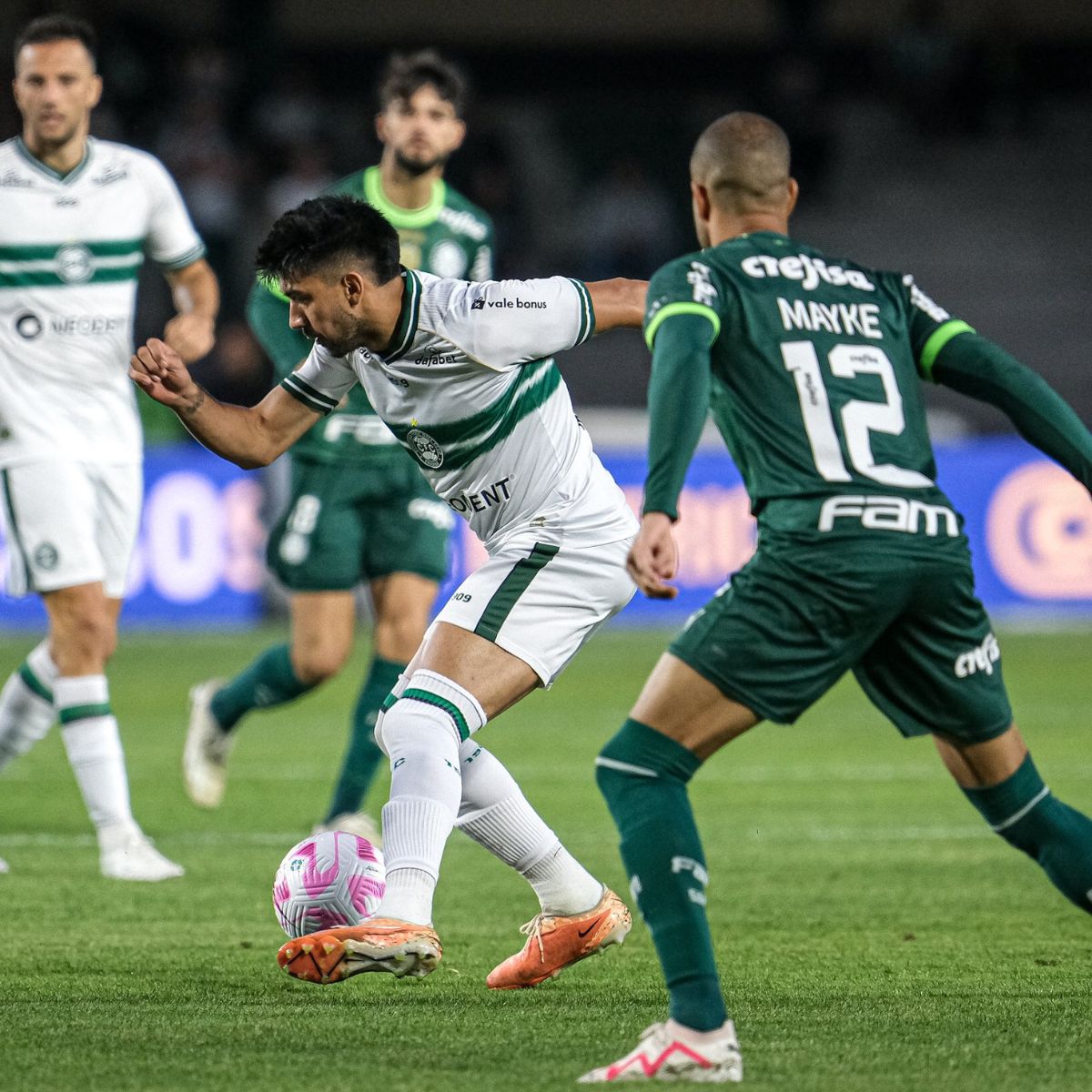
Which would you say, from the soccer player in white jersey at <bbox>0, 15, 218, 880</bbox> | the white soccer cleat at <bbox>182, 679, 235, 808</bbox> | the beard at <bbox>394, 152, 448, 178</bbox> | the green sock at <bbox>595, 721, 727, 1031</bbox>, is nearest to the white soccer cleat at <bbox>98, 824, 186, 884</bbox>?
the soccer player in white jersey at <bbox>0, 15, 218, 880</bbox>

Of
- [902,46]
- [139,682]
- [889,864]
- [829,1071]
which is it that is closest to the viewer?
[829,1071]

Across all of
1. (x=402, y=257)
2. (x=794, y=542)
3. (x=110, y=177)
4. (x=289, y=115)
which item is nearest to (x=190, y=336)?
(x=110, y=177)

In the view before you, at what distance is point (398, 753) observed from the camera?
448 cm

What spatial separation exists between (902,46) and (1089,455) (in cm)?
2016

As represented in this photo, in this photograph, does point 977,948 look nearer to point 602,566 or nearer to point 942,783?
point 602,566

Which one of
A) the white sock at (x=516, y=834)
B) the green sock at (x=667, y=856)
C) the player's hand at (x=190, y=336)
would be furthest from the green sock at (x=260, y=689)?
the green sock at (x=667, y=856)

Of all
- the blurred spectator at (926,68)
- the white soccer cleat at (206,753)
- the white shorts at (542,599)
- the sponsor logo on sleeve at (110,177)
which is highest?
the blurred spectator at (926,68)

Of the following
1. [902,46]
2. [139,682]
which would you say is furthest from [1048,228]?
[139,682]

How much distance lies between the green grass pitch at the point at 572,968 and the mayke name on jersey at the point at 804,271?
4.96 ft

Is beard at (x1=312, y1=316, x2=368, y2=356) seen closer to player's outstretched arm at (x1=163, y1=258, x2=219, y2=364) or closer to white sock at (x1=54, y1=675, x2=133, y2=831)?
player's outstretched arm at (x1=163, y1=258, x2=219, y2=364)

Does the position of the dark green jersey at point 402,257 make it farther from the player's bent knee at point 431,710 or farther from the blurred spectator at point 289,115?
the blurred spectator at point 289,115

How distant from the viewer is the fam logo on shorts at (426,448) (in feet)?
15.9

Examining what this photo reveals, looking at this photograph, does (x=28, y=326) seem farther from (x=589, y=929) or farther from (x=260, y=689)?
(x=589, y=929)

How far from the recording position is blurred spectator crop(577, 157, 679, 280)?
68.7ft
